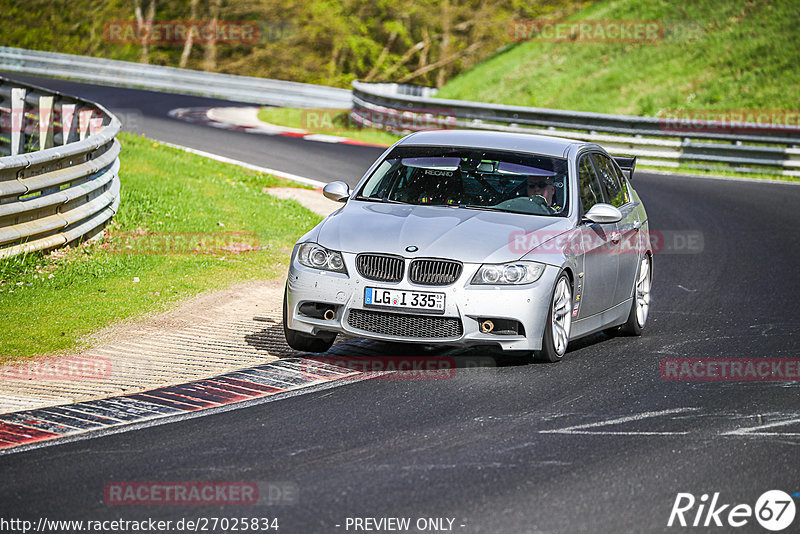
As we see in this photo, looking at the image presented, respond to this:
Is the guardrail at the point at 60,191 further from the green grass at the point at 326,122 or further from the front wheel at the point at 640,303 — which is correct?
the green grass at the point at 326,122

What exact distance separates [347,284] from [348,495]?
9.28 ft

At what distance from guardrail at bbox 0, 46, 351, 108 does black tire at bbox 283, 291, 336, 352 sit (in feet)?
105

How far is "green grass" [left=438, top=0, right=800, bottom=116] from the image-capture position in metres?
34.6

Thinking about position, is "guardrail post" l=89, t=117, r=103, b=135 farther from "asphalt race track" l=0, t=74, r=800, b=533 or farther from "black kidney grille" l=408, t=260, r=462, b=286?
"black kidney grille" l=408, t=260, r=462, b=286

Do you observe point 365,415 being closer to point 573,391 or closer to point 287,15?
point 573,391

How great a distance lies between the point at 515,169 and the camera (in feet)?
30.3

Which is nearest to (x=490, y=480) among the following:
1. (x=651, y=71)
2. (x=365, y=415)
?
(x=365, y=415)

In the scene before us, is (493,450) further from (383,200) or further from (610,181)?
(610,181)

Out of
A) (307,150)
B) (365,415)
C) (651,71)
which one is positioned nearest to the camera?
(365,415)

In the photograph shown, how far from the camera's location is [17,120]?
18.3 metres

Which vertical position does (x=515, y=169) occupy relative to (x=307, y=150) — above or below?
above

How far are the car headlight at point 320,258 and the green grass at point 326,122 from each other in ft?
64.9

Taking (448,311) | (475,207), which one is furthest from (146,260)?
(448,311)

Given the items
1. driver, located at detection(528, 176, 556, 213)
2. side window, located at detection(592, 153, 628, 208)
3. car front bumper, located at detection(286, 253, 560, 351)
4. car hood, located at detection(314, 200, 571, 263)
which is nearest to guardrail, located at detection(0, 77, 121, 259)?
car hood, located at detection(314, 200, 571, 263)
